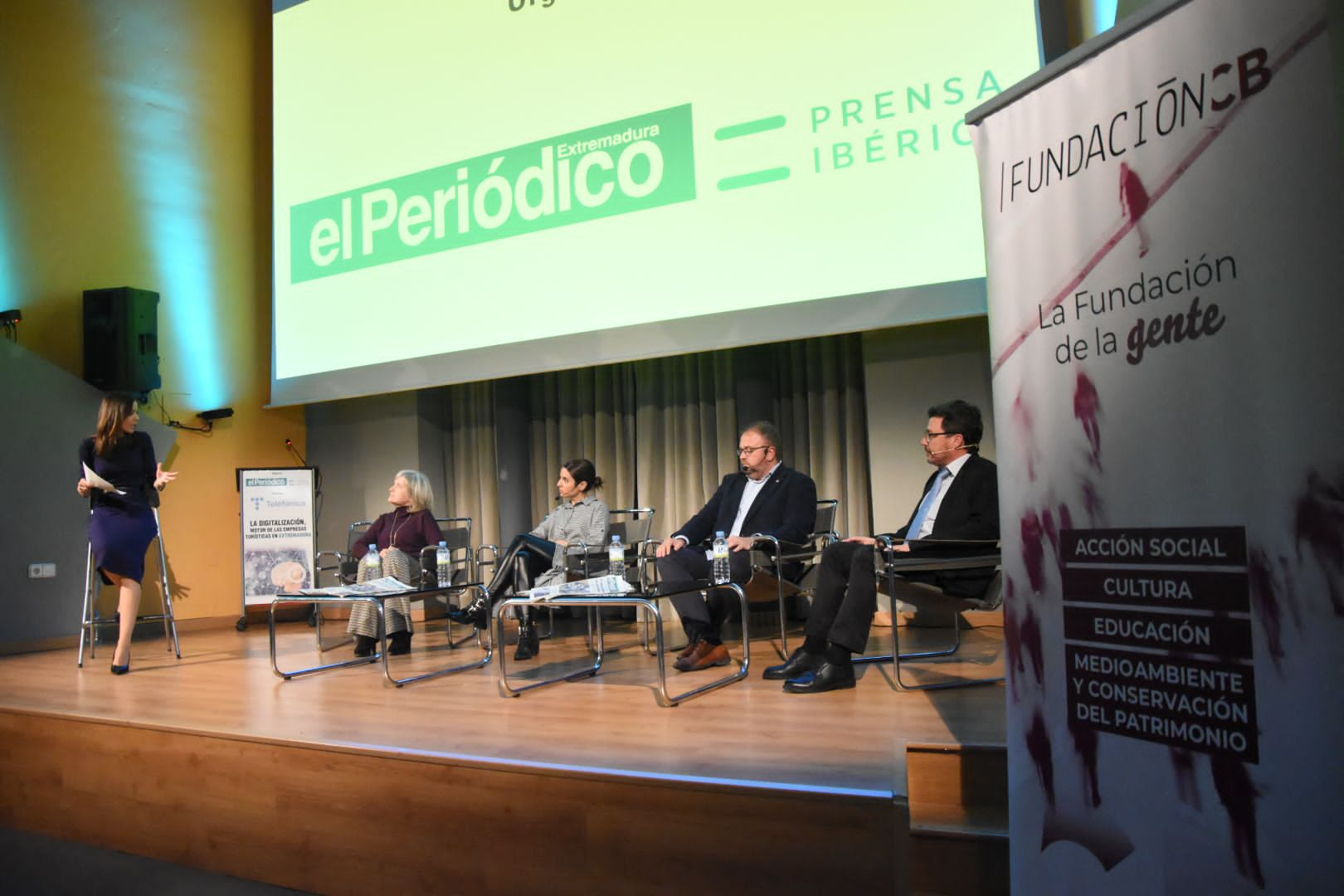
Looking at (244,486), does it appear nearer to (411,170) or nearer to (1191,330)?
(411,170)

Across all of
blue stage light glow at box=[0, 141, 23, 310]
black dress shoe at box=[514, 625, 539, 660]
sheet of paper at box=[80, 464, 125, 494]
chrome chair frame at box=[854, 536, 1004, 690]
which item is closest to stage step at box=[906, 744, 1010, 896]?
chrome chair frame at box=[854, 536, 1004, 690]

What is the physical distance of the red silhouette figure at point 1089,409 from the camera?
4.66ft

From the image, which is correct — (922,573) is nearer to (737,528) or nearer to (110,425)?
(737,528)

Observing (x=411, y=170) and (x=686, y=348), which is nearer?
(x=686, y=348)

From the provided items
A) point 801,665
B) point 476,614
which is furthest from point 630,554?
point 801,665

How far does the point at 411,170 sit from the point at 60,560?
3047 mm

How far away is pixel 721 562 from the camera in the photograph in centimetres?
336

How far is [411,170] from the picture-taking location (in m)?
5.27

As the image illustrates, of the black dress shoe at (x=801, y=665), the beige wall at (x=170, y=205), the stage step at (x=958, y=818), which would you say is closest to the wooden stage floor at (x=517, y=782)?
the stage step at (x=958, y=818)

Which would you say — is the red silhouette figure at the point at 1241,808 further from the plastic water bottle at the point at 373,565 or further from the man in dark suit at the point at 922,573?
the plastic water bottle at the point at 373,565

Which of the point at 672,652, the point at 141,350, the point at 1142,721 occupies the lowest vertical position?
the point at 672,652

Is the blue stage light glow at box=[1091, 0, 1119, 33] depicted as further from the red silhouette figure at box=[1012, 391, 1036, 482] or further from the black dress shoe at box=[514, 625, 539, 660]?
the black dress shoe at box=[514, 625, 539, 660]

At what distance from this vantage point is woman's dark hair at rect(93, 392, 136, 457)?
13.8 feet

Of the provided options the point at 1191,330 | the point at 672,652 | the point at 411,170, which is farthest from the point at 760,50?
the point at 1191,330
